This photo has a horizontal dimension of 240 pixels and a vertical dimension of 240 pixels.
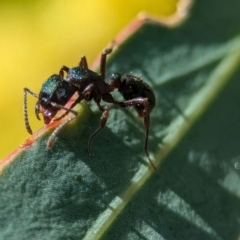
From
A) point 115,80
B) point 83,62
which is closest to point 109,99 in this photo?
point 115,80

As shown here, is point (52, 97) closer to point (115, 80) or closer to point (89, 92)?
point (89, 92)

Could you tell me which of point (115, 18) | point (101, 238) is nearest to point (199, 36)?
point (115, 18)

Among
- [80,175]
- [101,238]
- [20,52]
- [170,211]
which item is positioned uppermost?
→ [20,52]

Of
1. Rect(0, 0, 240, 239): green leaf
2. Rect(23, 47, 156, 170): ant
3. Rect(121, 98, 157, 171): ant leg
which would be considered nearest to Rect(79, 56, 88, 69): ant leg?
Rect(23, 47, 156, 170): ant

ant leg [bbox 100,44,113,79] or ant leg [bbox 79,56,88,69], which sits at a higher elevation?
ant leg [bbox 79,56,88,69]

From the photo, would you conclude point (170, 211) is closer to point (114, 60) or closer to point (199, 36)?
point (114, 60)

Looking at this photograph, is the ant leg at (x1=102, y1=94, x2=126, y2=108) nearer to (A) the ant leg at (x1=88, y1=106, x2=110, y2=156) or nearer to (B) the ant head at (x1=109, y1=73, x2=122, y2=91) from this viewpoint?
(B) the ant head at (x1=109, y1=73, x2=122, y2=91)

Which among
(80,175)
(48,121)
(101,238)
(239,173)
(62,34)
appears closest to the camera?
(101,238)
